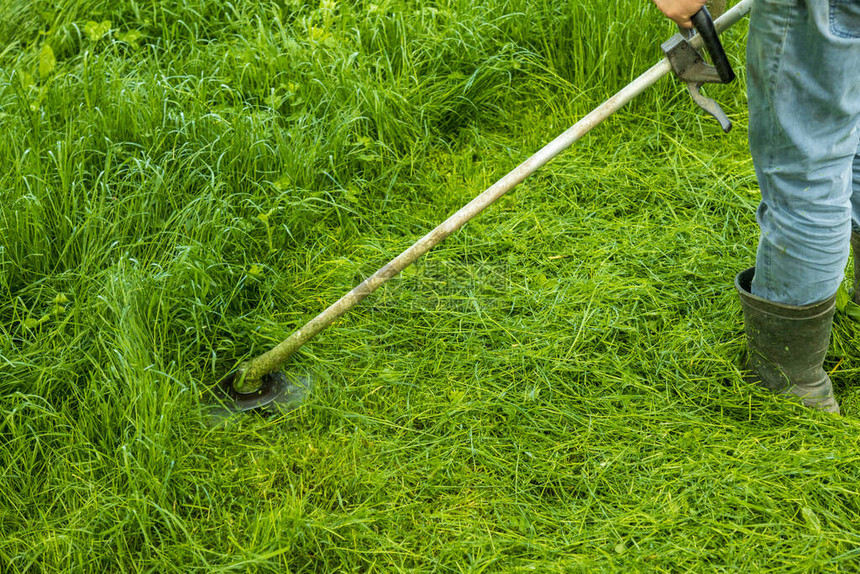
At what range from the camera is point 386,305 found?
9.82 ft

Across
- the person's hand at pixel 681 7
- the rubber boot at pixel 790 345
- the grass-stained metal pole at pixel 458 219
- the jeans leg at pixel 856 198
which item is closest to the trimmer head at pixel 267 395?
the grass-stained metal pole at pixel 458 219

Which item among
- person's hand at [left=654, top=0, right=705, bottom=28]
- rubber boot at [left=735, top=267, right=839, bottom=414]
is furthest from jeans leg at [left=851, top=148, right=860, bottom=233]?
person's hand at [left=654, top=0, right=705, bottom=28]

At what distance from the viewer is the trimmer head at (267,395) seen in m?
2.64

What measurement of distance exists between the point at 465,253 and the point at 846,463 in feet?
4.80

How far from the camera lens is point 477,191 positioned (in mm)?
3453

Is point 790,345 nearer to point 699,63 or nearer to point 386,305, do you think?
point 699,63

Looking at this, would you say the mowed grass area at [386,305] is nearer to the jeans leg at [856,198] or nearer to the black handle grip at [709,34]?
the jeans leg at [856,198]

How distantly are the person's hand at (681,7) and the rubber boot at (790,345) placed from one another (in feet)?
2.62

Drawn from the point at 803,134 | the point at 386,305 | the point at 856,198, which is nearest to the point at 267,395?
the point at 386,305

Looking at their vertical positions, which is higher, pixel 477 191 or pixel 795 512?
pixel 477 191

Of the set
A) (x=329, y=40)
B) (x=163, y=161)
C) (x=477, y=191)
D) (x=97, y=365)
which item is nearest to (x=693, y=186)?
(x=477, y=191)

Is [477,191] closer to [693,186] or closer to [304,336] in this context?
[693,186]

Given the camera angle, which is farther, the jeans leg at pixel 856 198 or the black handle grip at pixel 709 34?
the jeans leg at pixel 856 198

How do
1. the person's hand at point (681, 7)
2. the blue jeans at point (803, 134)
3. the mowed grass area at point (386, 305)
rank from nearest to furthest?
the blue jeans at point (803, 134) → the person's hand at point (681, 7) → the mowed grass area at point (386, 305)
